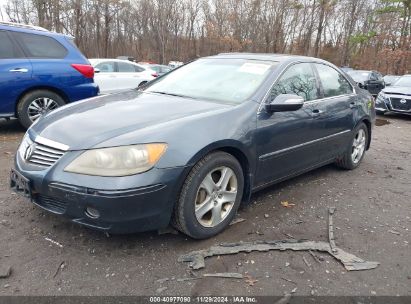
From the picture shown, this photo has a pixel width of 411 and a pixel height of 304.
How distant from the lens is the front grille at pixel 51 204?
254 cm

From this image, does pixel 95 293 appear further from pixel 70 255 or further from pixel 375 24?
pixel 375 24

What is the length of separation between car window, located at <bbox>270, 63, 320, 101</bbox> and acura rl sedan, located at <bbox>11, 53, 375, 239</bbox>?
0.01 meters

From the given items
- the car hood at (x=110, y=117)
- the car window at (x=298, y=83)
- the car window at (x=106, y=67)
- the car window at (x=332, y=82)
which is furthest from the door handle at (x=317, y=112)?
the car window at (x=106, y=67)

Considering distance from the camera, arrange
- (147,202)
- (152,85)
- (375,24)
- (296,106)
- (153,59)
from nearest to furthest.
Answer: (147,202)
(296,106)
(152,85)
(375,24)
(153,59)

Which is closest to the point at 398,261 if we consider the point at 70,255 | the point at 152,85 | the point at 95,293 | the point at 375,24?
the point at 95,293

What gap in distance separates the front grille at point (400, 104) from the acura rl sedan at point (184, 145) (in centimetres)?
759

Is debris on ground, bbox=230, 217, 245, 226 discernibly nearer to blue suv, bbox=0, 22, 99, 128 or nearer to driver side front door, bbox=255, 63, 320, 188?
driver side front door, bbox=255, 63, 320, 188

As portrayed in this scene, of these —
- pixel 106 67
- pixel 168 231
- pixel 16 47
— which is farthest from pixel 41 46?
pixel 168 231

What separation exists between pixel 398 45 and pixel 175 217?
125ft

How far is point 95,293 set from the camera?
2277 mm

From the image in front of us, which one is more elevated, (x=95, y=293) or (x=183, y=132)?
(x=183, y=132)

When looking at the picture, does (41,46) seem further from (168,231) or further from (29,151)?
(168,231)

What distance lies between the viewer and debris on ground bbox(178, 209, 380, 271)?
2.66 metres

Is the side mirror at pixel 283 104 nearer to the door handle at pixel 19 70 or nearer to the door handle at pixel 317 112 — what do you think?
the door handle at pixel 317 112
